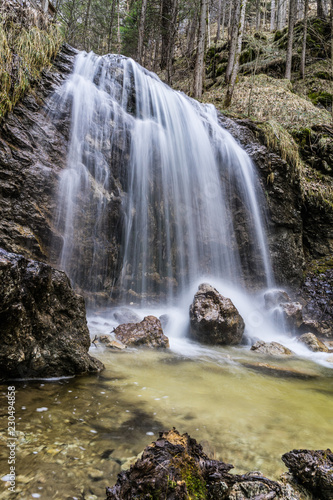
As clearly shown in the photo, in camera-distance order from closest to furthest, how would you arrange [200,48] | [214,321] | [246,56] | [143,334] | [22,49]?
[143,334]
[214,321]
[22,49]
[200,48]
[246,56]

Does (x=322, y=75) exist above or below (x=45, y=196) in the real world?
above

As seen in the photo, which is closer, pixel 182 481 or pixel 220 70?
pixel 182 481

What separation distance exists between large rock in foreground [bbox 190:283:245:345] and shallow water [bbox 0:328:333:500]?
180cm

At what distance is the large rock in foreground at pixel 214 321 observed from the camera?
5.83m

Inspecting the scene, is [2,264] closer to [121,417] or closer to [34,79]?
[121,417]

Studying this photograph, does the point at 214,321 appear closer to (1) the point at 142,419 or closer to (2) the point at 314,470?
(1) the point at 142,419

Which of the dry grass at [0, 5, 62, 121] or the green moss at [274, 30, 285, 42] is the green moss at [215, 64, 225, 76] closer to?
the green moss at [274, 30, 285, 42]

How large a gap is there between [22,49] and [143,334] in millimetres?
6909

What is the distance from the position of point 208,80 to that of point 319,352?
18.7m

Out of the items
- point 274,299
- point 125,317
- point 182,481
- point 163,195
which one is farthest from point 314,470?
point 163,195

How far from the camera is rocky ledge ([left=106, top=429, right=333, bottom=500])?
131 cm

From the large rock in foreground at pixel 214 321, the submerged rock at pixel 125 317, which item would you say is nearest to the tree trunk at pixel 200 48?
Result: the large rock in foreground at pixel 214 321

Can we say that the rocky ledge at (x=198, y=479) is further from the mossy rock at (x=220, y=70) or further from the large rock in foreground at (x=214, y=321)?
the mossy rock at (x=220, y=70)

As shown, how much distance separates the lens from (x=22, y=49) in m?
6.64
